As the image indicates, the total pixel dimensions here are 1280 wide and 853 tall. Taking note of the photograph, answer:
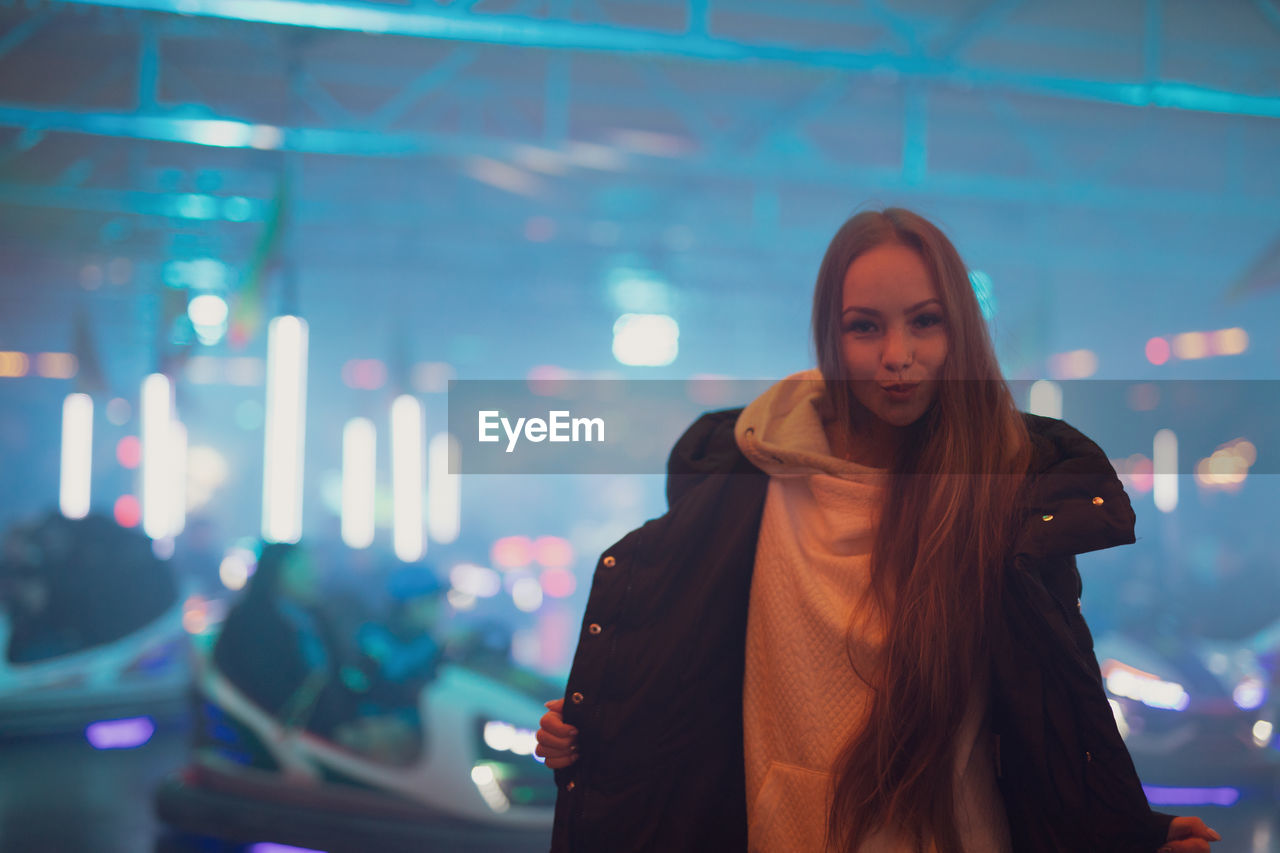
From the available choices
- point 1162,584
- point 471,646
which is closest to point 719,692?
point 471,646

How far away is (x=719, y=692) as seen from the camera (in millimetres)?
1056

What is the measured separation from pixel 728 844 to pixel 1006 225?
8733 millimetres

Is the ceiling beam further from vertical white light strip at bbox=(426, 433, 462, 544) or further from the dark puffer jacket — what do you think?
vertical white light strip at bbox=(426, 433, 462, 544)

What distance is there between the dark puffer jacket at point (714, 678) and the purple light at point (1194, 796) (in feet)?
10.3

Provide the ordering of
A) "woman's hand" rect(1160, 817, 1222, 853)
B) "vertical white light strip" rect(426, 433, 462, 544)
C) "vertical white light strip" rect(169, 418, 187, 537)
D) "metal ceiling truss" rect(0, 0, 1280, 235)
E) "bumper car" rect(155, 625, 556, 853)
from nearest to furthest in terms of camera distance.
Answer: "woman's hand" rect(1160, 817, 1222, 853) < "bumper car" rect(155, 625, 556, 853) < "metal ceiling truss" rect(0, 0, 1280, 235) < "vertical white light strip" rect(169, 418, 187, 537) < "vertical white light strip" rect(426, 433, 462, 544)

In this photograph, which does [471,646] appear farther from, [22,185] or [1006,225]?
[1006,225]

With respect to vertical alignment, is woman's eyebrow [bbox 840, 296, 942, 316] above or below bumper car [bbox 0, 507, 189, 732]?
above

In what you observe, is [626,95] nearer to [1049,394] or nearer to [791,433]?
[1049,394]

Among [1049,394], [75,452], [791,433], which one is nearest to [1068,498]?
[791,433]

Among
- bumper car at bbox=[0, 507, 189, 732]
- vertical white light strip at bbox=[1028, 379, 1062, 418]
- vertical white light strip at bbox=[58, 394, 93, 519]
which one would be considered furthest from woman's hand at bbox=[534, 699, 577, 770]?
vertical white light strip at bbox=[58, 394, 93, 519]

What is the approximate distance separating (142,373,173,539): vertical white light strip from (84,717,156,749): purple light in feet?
9.27

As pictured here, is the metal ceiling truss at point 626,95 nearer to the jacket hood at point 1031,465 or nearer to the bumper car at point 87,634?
the bumper car at point 87,634

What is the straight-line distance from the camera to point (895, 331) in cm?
97

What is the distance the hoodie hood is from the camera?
1013 millimetres
